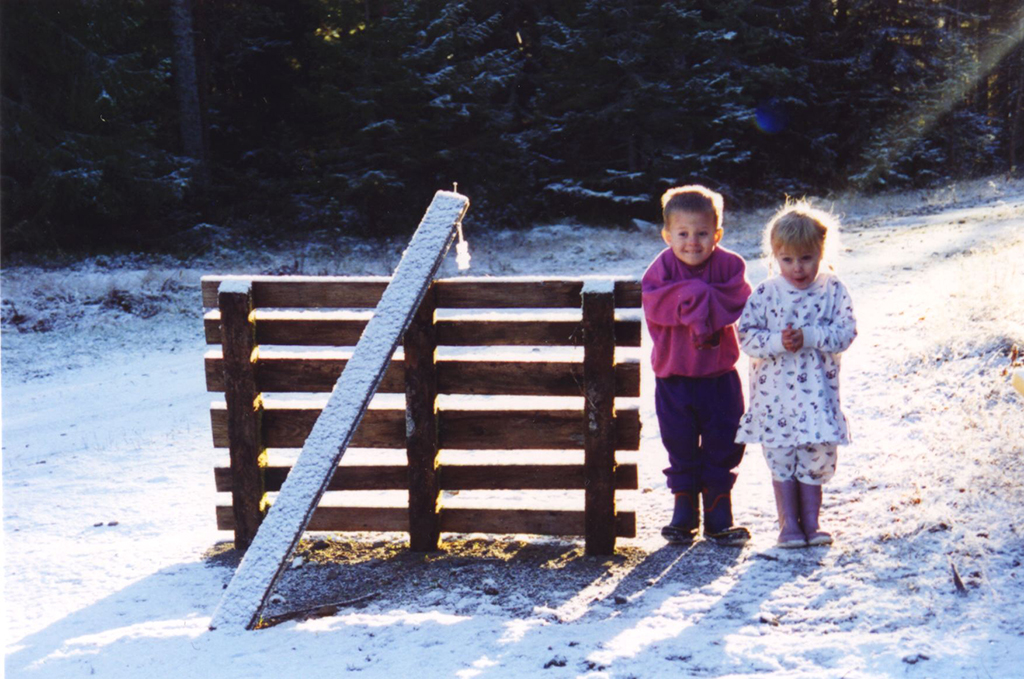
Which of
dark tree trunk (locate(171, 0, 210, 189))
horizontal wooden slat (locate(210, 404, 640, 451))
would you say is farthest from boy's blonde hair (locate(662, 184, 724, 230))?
dark tree trunk (locate(171, 0, 210, 189))

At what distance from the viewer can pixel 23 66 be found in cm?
1756

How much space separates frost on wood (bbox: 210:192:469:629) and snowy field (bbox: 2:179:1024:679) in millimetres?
179

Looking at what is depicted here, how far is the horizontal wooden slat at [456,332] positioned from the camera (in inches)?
166

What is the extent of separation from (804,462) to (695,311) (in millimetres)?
912

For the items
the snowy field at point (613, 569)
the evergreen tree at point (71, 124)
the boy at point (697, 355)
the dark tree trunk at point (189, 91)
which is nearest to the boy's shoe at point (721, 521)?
the boy at point (697, 355)

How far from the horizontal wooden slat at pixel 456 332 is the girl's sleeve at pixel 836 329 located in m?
0.82

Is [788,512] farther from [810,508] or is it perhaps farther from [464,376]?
[464,376]

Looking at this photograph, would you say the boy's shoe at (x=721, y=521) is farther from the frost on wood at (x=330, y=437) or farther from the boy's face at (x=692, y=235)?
the frost on wood at (x=330, y=437)

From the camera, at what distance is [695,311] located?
4.05 meters

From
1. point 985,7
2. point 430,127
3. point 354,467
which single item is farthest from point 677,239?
point 985,7

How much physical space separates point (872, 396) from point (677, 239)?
9.37ft

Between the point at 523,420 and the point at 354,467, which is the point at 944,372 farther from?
the point at 354,467

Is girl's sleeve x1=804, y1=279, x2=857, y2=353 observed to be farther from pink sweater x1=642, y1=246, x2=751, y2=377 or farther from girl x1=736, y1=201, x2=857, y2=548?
pink sweater x1=642, y1=246, x2=751, y2=377

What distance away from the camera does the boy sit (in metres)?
4.11
